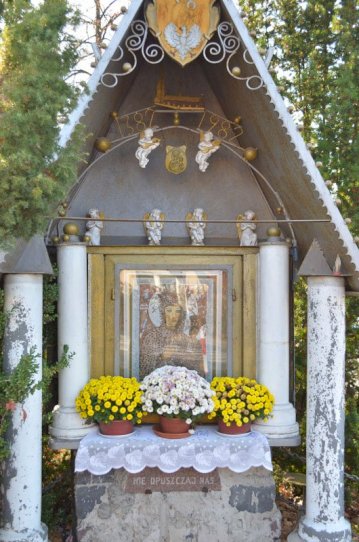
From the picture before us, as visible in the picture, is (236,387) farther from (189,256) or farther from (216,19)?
(216,19)

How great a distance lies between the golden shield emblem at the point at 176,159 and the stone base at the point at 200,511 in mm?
3198

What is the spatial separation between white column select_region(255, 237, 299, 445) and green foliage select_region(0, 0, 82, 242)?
8.42 ft

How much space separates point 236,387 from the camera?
17.5 feet

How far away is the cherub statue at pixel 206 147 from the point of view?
581cm

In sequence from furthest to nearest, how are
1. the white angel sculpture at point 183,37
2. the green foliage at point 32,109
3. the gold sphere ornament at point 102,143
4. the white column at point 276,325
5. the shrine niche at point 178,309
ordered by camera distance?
1. the gold sphere ornament at point 102,143
2. the shrine niche at point 178,309
3. the white column at point 276,325
4. the white angel sculpture at point 183,37
5. the green foliage at point 32,109

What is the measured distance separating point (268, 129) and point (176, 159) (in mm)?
1198

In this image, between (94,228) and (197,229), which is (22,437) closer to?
(94,228)

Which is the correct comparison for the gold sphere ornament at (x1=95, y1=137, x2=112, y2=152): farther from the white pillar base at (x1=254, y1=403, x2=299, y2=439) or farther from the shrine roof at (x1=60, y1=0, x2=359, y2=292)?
the white pillar base at (x1=254, y1=403, x2=299, y2=439)

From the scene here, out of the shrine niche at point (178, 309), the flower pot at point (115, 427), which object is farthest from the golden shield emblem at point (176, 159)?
the flower pot at point (115, 427)

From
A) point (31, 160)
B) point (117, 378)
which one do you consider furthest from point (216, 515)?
point (31, 160)

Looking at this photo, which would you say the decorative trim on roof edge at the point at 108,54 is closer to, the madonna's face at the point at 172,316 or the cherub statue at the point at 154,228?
the cherub statue at the point at 154,228

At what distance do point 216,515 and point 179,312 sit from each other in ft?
6.55

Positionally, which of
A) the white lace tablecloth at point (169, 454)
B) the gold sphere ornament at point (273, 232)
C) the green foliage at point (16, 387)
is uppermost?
the gold sphere ornament at point (273, 232)

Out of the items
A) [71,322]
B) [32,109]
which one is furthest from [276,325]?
[32,109]
